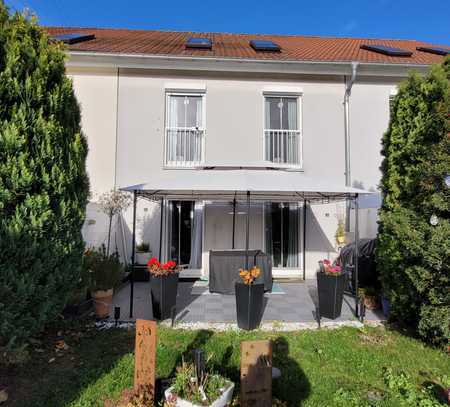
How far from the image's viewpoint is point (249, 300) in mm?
4469

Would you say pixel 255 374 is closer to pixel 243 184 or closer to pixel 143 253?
pixel 243 184

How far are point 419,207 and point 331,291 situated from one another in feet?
6.65

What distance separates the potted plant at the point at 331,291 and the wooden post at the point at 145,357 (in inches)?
139

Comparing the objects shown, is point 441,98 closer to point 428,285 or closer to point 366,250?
point 428,285

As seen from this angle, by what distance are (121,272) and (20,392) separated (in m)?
2.74

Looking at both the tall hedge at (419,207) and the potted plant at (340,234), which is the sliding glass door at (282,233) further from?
the tall hedge at (419,207)

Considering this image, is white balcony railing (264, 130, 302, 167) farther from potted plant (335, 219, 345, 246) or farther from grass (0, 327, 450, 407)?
grass (0, 327, 450, 407)

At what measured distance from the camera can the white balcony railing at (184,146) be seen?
8289 mm

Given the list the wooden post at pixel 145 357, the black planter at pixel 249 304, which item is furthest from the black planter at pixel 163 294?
the wooden post at pixel 145 357

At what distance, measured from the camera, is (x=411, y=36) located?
1314cm

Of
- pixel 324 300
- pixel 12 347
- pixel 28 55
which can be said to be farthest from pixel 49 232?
pixel 324 300

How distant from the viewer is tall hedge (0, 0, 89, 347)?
289 cm

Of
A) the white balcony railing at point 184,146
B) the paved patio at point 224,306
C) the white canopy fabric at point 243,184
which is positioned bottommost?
the paved patio at point 224,306

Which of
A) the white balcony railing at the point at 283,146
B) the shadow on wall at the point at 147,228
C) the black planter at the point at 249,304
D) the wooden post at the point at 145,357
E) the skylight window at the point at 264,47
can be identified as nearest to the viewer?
the wooden post at the point at 145,357
